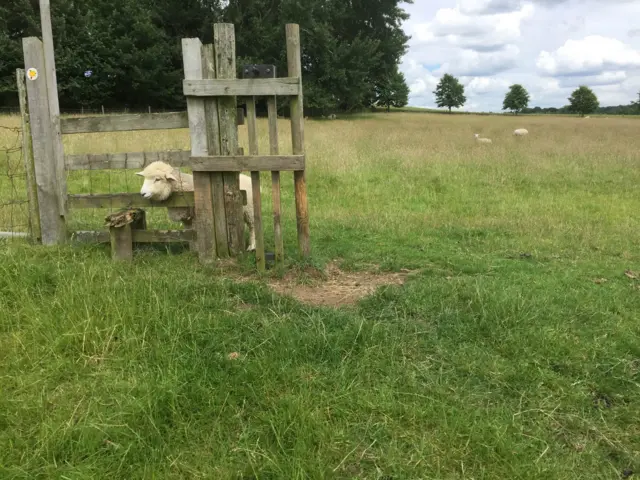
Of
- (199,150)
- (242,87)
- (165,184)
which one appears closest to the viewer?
(242,87)

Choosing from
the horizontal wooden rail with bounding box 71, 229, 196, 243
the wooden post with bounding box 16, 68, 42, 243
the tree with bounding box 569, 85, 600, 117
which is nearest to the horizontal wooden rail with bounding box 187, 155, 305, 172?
the horizontal wooden rail with bounding box 71, 229, 196, 243

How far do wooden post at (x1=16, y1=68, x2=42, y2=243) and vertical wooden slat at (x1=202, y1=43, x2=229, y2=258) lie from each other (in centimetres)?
219

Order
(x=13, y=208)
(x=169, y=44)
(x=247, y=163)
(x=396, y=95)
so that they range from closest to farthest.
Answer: (x=247, y=163) → (x=13, y=208) → (x=169, y=44) → (x=396, y=95)

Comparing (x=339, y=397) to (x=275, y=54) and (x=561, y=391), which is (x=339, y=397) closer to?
(x=561, y=391)

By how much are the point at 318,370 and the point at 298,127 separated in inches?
106

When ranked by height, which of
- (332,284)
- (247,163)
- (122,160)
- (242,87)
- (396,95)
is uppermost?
(396,95)

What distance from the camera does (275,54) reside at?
42344 millimetres

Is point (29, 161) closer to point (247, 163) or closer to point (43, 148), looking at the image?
point (43, 148)

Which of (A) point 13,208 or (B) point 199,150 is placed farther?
(A) point 13,208

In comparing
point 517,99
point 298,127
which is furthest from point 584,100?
point 298,127

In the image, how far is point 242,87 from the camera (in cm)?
480

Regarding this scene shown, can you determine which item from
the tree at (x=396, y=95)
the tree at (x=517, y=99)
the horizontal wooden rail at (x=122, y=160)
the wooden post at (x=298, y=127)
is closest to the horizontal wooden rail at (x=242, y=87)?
the wooden post at (x=298, y=127)

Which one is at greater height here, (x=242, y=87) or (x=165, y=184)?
(x=242, y=87)

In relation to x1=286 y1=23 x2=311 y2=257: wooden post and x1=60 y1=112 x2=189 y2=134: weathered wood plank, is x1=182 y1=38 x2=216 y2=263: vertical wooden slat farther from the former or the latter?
x1=286 y1=23 x2=311 y2=257: wooden post
